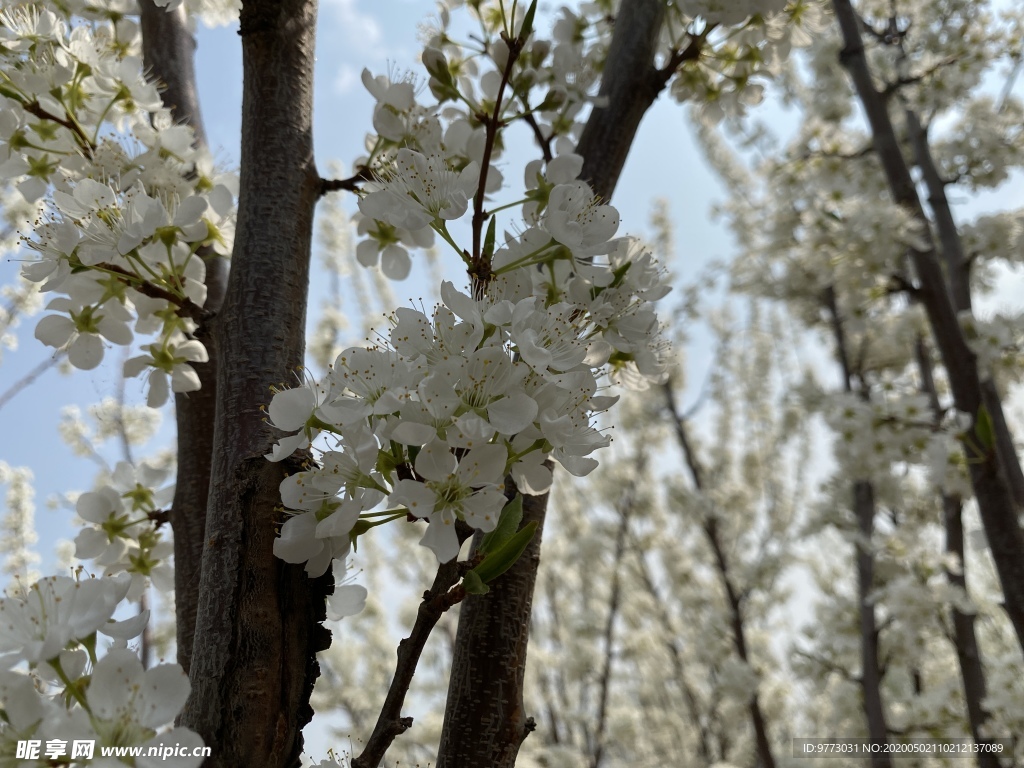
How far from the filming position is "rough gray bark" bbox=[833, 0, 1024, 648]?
Answer: 2.37m

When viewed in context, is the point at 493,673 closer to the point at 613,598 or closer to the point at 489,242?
the point at 489,242

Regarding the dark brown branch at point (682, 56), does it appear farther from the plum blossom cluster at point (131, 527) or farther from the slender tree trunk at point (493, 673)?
the plum blossom cluster at point (131, 527)

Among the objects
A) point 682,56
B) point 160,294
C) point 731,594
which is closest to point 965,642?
point 731,594

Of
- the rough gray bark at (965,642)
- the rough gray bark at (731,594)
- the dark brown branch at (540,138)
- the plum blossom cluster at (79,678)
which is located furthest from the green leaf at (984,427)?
the rough gray bark at (731,594)

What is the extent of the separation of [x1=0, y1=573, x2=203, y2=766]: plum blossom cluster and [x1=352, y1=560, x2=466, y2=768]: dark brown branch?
0.59ft

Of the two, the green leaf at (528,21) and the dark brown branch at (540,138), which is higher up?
the dark brown branch at (540,138)

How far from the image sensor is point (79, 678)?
664 millimetres

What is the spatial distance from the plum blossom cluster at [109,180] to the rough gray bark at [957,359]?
84.8 inches

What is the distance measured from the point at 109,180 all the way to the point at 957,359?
289 cm

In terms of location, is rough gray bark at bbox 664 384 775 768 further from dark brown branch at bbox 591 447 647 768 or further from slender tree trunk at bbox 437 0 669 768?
slender tree trunk at bbox 437 0 669 768

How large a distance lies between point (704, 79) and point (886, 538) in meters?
3.18

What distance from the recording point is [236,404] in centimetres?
92

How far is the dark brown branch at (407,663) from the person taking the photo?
72 cm

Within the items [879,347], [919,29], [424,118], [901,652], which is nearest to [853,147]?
[919,29]
